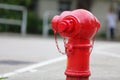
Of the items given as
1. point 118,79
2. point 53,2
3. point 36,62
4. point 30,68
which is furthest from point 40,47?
point 53,2

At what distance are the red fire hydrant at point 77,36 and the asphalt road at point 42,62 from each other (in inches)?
95.3

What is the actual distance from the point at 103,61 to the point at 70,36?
5.65m

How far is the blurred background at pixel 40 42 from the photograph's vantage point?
10.8 m

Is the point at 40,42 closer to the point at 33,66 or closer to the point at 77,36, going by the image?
the point at 33,66

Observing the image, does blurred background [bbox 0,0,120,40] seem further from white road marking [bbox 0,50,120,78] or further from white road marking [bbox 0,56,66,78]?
white road marking [bbox 0,56,66,78]

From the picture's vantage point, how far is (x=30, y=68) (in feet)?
38.1

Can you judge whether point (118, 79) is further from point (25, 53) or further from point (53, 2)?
point (53, 2)

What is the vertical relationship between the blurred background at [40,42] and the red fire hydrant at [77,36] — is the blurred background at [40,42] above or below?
below

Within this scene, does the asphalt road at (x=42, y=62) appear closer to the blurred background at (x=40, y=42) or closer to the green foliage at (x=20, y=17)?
the blurred background at (x=40, y=42)

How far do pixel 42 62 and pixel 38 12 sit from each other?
594 inches

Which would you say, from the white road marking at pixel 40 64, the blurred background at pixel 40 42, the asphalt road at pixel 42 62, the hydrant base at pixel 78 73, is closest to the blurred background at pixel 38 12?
the blurred background at pixel 40 42

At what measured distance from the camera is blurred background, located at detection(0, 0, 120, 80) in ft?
35.6

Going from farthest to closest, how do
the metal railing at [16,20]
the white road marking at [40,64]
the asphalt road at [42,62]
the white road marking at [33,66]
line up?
the metal railing at [16,20], the white road marking at [40,64], the white road marking at [33,66], the asphalt road at [42,62]

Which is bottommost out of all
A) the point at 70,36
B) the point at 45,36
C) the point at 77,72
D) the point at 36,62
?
the point at 45,36
